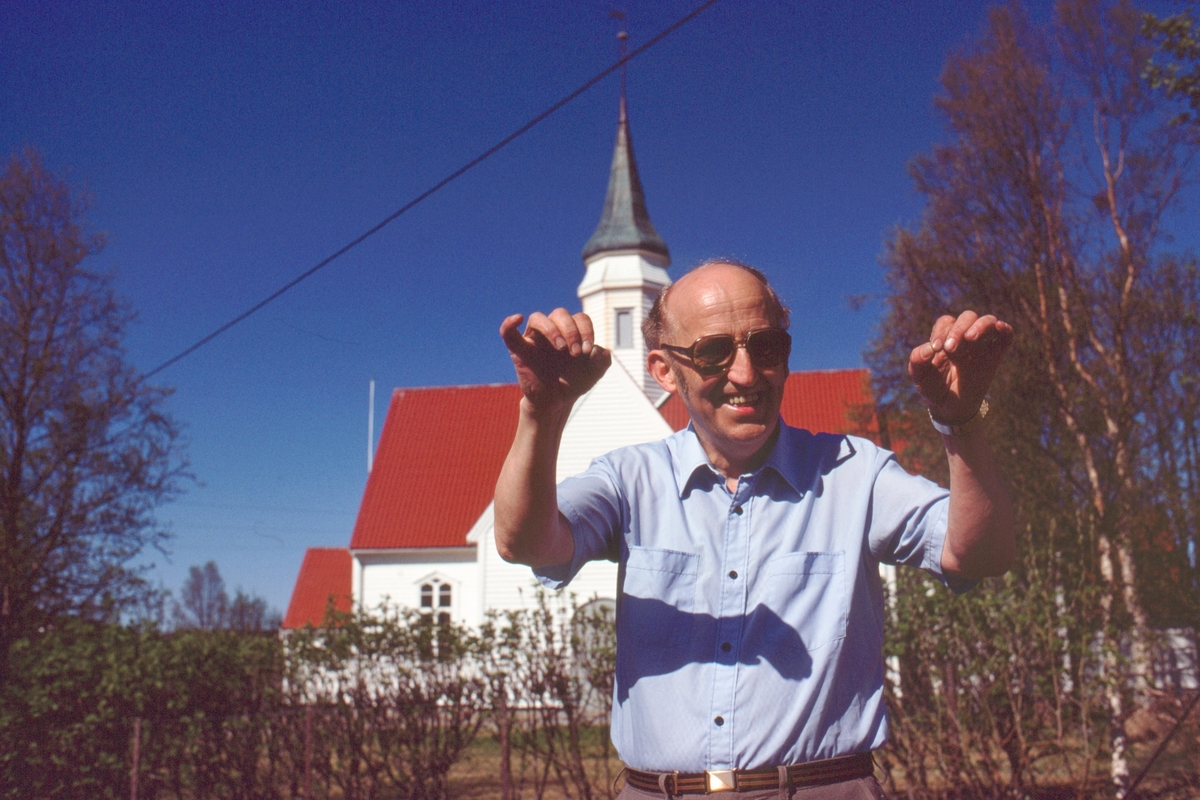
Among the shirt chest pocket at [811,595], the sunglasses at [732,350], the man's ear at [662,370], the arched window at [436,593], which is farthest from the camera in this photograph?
the arched window at [436,593]

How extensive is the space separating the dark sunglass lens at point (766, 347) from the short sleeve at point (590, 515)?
45 centimetres

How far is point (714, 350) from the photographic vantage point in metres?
2.20

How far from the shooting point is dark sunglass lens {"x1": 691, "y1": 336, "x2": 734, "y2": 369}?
7.19 ft

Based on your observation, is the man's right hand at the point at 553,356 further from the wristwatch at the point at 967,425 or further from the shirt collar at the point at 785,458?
the wristwatch at the point at 967,425

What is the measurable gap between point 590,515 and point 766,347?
57 cm

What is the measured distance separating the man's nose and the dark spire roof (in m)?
24.4

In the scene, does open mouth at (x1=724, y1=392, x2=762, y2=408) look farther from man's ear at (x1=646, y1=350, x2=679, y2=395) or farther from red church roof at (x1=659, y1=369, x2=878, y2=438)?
red church roof at (x1=659, y1=369, x2=878, y2=438)

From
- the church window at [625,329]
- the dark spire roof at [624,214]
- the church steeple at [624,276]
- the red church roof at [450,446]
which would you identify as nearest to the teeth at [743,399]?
the red church roof at [450,446]

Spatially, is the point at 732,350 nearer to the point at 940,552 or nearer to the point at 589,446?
the point at 940,552

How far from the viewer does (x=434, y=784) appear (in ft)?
24.8

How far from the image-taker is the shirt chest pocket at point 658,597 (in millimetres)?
2131

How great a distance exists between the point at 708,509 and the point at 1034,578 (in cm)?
539

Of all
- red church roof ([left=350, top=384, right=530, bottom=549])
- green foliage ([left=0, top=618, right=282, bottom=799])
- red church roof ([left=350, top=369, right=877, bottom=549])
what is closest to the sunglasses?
green foliage ([left=0, top=618, right=282, bottom=799])

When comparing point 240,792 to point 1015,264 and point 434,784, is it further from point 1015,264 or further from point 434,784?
point 1015,264
